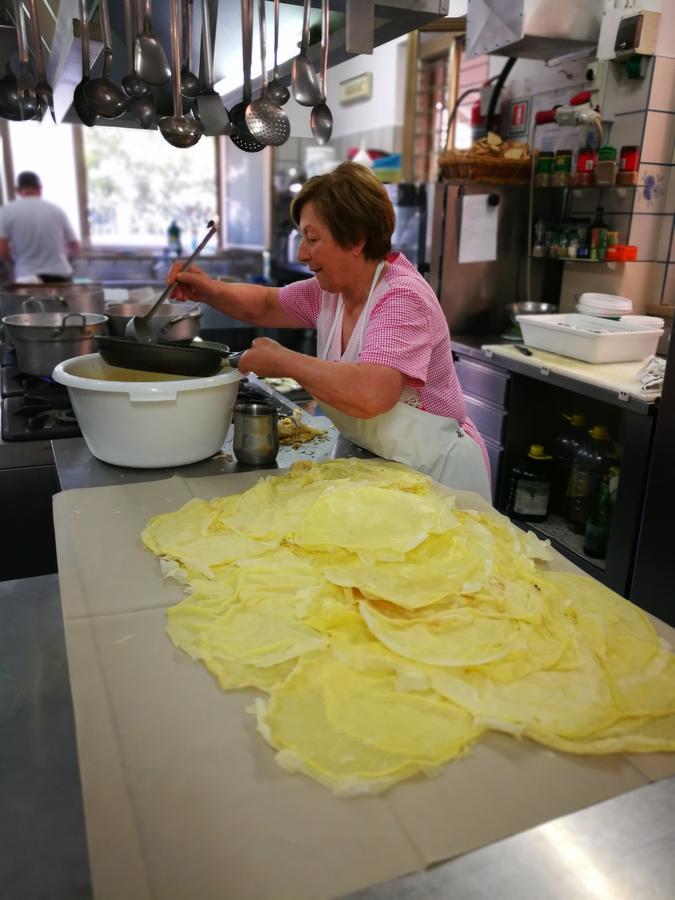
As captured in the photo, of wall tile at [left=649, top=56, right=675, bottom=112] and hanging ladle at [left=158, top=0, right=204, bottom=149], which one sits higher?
wall tile at [left=649, top=56, right=675, bottom=112]

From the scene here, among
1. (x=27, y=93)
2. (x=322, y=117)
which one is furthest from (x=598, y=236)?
(x=27, y=93)

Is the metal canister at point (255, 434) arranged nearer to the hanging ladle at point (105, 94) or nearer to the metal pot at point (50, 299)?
the hanging ladle at point (105, 94)

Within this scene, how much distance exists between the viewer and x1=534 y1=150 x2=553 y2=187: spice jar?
3312mm

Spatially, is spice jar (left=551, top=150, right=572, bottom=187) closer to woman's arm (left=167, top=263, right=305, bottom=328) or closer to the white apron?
woman's arm (left=167, top=263, right=305, bottom=328)

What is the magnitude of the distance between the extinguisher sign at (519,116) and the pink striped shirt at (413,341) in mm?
2435

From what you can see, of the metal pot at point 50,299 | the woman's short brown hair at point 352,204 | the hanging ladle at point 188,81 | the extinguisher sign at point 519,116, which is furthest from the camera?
the extinguisher sign at point 519,116

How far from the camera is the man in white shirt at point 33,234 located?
5.01 metres

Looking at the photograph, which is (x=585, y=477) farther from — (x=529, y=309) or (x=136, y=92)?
(x=136, y=92)

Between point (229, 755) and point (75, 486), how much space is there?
2.90ft

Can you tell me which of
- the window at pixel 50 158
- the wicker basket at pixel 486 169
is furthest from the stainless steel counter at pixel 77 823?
the window at pixel 50 158

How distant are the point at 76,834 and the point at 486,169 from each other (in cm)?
321

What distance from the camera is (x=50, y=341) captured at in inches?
83.6

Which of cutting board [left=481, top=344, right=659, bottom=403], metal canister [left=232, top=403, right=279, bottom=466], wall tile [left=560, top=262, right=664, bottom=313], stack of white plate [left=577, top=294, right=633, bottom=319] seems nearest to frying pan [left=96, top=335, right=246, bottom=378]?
metal canister [left=232, top=403, right=279, bottom=466]

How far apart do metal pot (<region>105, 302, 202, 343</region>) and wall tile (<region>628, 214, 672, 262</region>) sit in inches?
79.4
